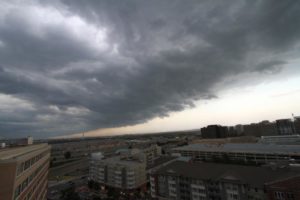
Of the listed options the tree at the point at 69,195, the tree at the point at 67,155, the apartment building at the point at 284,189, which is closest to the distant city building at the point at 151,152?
the tree at the point at 69,195

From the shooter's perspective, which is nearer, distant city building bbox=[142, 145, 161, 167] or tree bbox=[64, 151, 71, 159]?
Result: distant city building bbox=[142, 145, 161, 167]

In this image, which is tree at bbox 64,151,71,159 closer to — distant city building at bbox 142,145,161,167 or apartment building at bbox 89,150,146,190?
distant city building at bbox 142,145,161,167

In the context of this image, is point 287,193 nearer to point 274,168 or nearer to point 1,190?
point 274,168

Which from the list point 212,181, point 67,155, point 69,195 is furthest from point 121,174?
point 67,155

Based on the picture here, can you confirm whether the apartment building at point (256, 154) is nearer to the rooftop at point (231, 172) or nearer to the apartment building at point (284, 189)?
the rooftop at point (231, 172)

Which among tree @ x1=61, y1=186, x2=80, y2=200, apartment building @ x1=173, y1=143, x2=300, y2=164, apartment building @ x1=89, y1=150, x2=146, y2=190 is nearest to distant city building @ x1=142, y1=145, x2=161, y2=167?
apartment building @ x1=173, y1=143, x2=300, y2=164

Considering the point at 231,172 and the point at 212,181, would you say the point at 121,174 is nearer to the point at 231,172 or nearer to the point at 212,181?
the point at 212,181

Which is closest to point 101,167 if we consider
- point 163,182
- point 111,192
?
point 111,192

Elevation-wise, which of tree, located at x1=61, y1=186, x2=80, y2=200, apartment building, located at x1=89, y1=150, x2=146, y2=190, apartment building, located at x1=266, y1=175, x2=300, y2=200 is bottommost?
tree, located at x1=61, y1=186, x2=80, y2=200

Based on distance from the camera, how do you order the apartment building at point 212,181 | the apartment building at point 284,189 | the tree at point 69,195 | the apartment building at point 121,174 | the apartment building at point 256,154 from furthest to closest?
the apartment building at point 256,154 < the apartment building at point 121,174 < the tree at point 69,195 < the apartment building at point 212,181 < the apartment building at point 284,189
